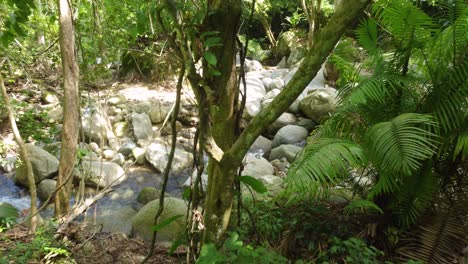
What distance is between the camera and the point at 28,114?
463 cm

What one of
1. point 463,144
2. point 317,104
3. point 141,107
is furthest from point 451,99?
point 141,107

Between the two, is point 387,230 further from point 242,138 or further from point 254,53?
point 254,53

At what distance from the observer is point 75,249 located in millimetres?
2975

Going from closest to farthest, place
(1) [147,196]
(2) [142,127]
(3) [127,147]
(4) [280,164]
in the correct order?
(1) [147,196], (4) [280,164], (3) [127,147], (2) [142,127]

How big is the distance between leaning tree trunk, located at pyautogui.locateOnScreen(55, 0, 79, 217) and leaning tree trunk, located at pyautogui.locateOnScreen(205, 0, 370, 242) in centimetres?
234

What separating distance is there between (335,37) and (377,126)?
1293 mm

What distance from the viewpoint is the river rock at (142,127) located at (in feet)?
24.2

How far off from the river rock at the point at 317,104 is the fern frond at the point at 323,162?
207 inches

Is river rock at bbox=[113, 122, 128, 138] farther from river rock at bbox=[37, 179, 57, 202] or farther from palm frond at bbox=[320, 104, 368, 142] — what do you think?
palm frond at bbox=[320, 104, 368, 142]

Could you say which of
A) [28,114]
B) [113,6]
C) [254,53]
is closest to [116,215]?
[28,114]

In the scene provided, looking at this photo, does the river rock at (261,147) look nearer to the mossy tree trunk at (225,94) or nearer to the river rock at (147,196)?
the river rock at (147,196)

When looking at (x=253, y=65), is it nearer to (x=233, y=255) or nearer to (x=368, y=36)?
(x=368, y=36)

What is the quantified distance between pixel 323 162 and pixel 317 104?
5596mm

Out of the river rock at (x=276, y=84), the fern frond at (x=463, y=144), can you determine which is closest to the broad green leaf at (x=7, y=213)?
the fern frond at (x=463, y=144)
